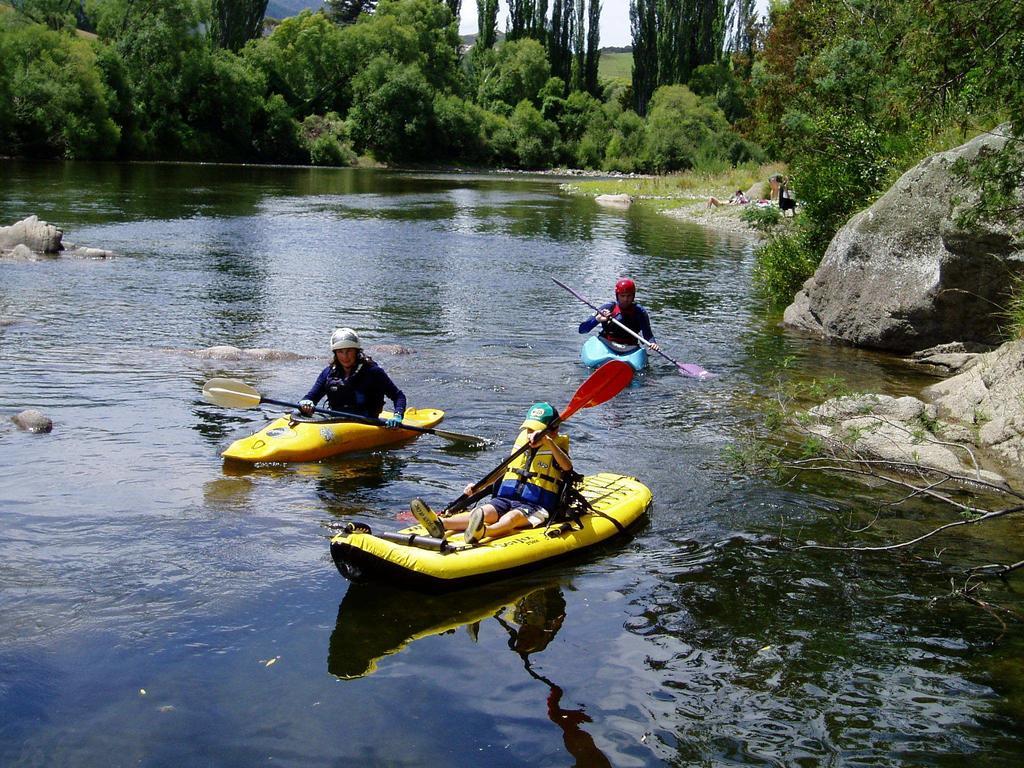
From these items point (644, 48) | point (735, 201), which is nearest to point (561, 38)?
point (644, 48)

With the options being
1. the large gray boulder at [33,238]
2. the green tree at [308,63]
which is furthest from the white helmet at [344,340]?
the green tree at [308,63]

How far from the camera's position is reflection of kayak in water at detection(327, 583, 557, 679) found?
5.70 meters

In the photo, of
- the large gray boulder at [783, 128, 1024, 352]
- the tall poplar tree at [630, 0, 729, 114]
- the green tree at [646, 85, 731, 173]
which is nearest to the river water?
the large gray boulder at [783, 128, 1024, 352]

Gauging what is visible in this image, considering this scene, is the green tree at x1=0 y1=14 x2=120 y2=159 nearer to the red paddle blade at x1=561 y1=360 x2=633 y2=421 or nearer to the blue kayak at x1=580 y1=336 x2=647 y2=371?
the blue kayak at x1=580 y1=336 x2=647 y2=371

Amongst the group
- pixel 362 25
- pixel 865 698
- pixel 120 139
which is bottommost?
pixel 865 698

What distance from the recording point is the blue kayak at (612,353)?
1268cm

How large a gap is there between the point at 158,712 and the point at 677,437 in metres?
6.13

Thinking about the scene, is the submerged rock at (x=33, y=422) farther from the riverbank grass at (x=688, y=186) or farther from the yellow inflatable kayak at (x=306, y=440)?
the riverbank grass at (x=688, y=186)

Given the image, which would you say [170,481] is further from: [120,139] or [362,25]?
[362,25]

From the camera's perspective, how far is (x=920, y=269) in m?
12.7

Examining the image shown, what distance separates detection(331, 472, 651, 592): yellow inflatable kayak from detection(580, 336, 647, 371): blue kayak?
538cm

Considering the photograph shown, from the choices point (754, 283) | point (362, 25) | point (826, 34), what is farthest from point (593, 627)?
point (362, 25)

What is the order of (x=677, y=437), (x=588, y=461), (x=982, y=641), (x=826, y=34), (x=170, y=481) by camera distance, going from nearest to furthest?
(x=982, y=641)
(x=170, y=481)
(x=588, y=461)
(x=677, y=437)
(x=826, y=34)

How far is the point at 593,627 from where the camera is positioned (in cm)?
612
